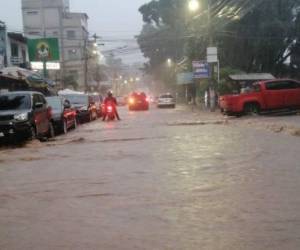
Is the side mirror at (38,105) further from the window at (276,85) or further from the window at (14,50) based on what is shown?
the window at (14,50)

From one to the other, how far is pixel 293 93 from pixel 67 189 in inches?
851

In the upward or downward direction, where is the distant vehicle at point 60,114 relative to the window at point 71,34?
downward

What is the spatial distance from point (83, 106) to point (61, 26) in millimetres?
60725

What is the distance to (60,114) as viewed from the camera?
24.1 metres

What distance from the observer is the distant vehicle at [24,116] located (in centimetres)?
1789

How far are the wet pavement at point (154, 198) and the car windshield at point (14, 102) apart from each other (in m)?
3.64

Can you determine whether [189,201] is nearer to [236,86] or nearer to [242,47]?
[236,86]

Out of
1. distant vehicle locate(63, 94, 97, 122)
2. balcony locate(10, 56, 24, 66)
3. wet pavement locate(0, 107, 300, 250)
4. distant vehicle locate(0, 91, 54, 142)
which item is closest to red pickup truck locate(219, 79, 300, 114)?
distant vehicle locate(63, 94, 97, 122)

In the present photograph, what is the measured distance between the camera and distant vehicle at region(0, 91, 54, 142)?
17.9 m

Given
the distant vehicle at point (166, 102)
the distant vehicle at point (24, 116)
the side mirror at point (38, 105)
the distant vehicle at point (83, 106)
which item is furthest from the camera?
the distant vehicle at point (166, 102)

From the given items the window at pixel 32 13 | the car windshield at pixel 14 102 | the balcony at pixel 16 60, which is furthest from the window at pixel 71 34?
the car windshield at pixel 14 102

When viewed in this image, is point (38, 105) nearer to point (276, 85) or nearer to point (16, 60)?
point (276, 85)

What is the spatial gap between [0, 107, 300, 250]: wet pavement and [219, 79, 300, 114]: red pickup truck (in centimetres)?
1385

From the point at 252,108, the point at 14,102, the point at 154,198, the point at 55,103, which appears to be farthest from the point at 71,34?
the point at 154,198
